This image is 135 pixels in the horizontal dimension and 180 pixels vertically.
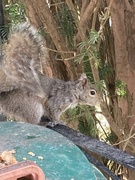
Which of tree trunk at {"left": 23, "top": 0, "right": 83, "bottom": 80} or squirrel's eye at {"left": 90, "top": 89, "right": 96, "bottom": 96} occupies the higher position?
tree trunk at {"left": 23, "top": 0, "right": 83, "bottom": 80}

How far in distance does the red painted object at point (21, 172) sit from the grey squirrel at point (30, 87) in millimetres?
1136

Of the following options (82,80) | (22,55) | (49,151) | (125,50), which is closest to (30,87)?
(22,55)

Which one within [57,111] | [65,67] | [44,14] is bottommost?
[57,111]

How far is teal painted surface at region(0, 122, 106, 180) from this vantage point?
0.94 m

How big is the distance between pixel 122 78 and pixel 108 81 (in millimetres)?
227

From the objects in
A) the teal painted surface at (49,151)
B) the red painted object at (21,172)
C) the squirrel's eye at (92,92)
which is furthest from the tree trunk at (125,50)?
the red painted object at (21,172)

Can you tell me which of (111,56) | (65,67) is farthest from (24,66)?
(111,56)

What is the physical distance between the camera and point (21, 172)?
23.0 inches

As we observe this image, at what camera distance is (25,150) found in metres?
1.07

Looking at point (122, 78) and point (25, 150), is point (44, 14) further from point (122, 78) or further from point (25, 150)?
point (25, 150)

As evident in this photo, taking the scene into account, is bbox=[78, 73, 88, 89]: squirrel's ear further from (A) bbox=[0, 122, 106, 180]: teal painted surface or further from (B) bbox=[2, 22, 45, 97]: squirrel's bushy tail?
(A) bbox=[0, 122, 106, 180]: teal painted surface

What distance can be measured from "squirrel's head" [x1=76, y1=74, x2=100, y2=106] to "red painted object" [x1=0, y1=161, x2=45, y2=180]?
1431 millimetres

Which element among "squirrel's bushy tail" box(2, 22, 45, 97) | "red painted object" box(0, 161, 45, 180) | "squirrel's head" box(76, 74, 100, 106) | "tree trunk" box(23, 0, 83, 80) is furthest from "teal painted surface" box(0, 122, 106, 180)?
"squirrel's head" box(76, 74, 100, 106)

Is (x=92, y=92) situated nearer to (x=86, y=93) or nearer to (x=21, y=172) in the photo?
(x=86, y=93)
